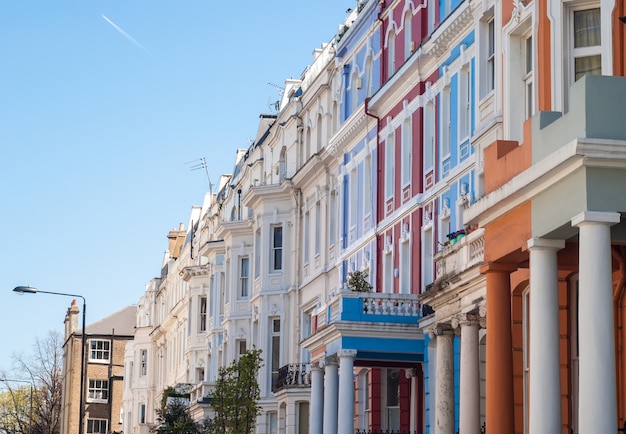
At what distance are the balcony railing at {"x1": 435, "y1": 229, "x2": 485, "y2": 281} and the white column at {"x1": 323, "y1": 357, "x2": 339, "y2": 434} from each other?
8077mm

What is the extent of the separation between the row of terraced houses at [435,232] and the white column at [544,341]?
25 millimetres

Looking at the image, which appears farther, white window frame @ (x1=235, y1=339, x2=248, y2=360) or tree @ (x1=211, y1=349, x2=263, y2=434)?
white window frame @ (x1=235, y1=339, x2=248, y2=360)

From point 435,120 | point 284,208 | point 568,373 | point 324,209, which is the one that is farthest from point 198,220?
point 568,373

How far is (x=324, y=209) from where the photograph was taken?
43969mm

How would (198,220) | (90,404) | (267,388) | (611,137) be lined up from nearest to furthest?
(611,137)
(267,388)
(198,220)
(90,404)

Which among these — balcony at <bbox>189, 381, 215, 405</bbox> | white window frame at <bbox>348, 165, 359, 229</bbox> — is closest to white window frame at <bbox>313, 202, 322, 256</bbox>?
white window frame at <bbox>348, 165, 359, 229</bbox>

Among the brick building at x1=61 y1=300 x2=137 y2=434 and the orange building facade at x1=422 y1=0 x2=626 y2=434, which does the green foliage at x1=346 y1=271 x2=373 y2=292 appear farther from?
the brick building at x1=61 y1=300 x2=137 y2=434

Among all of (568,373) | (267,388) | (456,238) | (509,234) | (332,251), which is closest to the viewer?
(509,234)

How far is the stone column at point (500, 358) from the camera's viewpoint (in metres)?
19.7

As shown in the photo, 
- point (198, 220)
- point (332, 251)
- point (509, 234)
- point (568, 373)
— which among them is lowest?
point (568, 373)

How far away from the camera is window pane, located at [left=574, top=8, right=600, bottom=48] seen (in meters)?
21.6

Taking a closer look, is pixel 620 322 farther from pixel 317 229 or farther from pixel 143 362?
pixel 143 362

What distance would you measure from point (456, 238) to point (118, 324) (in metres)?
82.0

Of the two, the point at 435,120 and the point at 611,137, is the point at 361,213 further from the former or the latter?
the point at 611,137
